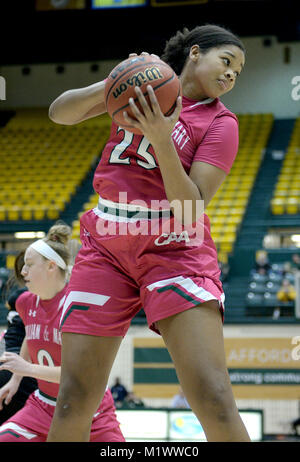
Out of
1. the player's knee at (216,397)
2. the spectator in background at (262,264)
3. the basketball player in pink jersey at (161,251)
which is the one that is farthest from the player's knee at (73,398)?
the spectator in background at (262,264)

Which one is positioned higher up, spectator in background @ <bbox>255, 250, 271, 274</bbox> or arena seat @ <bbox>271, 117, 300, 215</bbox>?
arena seat @ <bbox>271, 117, 300, 215</bbox>

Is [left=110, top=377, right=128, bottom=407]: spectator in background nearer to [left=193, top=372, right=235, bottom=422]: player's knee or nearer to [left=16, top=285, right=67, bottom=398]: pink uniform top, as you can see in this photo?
[left=16, top=285, right=67, bottom=398]: pink uniform top

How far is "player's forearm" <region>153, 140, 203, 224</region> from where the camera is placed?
2.22m

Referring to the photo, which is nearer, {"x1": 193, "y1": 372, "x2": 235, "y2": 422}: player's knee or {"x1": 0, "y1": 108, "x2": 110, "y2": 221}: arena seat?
{"x1": 193, "y1": 372, "x2": 235, "y2": 422}: player's knee

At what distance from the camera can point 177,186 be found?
2240 millimetres

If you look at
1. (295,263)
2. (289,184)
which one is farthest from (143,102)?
(289,184)

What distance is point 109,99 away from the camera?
2270mm

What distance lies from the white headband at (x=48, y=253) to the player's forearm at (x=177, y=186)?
1514mm

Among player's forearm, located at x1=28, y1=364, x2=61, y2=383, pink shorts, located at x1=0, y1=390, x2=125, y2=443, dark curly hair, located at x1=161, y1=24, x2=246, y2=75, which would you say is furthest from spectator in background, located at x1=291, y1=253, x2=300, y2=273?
dark curly hair, located at x1=161, y1=24, x2=246, y2=75

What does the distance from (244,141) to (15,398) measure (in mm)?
15063

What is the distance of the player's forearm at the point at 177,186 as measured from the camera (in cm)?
222

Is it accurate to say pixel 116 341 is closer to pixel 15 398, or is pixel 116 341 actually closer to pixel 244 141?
pixel 15 398

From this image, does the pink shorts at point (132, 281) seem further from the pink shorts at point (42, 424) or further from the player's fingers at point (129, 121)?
the pink shorts at point (42, 424)

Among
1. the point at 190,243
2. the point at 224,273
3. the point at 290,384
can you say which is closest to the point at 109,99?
the point at 190,243
